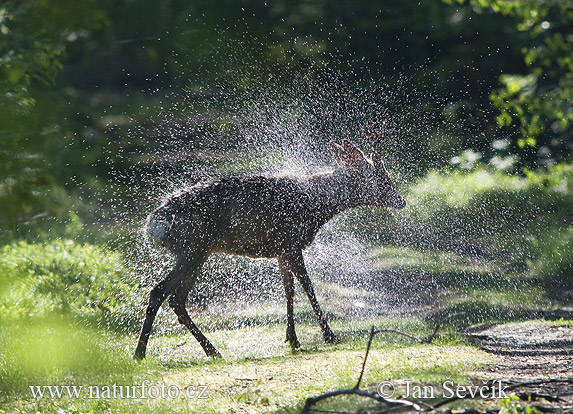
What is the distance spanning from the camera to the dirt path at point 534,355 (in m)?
4.11

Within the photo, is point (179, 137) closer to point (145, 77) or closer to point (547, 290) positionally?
point (145, 77)

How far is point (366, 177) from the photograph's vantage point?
309 inches

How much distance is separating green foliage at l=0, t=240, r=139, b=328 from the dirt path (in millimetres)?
3882

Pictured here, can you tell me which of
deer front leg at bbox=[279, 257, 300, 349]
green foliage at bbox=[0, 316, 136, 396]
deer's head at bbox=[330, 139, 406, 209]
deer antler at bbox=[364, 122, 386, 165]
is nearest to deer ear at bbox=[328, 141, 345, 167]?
deer's head at bbox=[330, 139, 406, 209]

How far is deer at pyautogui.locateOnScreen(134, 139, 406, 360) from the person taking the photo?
656 centimetres

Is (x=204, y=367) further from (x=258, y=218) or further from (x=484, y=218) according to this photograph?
(x=484, y=218)

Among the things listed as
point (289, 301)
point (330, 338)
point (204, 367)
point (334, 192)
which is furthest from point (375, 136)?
point (204, 367)

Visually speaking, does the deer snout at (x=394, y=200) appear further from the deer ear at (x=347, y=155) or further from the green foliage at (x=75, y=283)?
the green foliage at (x=75, y=283)

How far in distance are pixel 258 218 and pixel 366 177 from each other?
57.9 inches

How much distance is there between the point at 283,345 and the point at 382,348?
3.57 feet

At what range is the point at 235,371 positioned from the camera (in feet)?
17.9

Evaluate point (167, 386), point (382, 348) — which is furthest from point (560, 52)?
point (167, 386)

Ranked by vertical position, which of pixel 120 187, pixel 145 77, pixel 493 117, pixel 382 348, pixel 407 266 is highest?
pixel 145 77

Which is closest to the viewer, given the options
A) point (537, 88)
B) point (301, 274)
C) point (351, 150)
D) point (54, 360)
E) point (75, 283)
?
point (54, 360)
